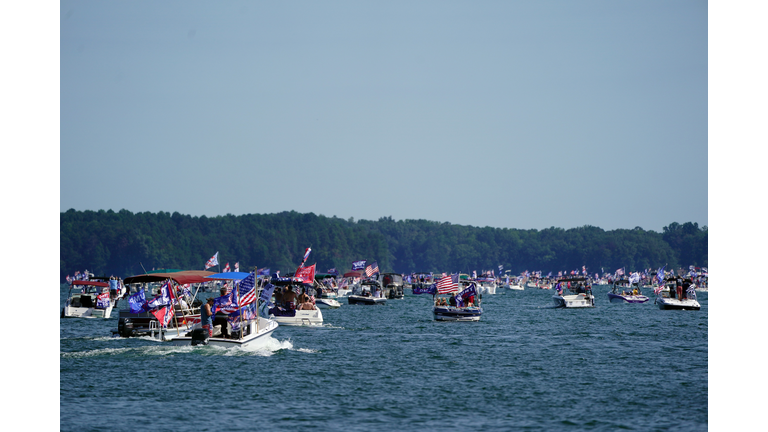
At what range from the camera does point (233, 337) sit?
35000mm

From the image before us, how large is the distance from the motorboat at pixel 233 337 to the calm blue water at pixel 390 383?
0.53m

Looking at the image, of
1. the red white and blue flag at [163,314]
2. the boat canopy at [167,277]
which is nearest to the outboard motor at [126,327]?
the boat canopy at [167,277]

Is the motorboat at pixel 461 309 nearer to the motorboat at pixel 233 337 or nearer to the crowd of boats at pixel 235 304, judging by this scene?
the crowd of boats at pixel 235 304

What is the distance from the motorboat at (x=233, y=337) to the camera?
3428 cm

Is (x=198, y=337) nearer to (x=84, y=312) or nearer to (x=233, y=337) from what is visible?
(x=233, y=337)

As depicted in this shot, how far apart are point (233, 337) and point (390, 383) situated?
8.31 metres

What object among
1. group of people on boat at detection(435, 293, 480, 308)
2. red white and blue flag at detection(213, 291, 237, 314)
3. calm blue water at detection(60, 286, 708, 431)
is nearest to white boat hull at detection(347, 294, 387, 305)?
group of people on boat at detection(435, 293, 480, 308)

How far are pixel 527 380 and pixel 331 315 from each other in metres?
41.5

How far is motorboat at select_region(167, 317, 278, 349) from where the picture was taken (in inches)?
1350

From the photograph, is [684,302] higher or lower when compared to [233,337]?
lower

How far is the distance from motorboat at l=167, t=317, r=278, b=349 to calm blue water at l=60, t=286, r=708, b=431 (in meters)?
0.53

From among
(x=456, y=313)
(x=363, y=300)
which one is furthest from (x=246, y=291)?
(x=363, y=300)

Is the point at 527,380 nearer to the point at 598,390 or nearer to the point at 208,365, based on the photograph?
the point at 598,390

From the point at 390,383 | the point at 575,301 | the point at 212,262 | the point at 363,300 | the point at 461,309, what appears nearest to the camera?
the point at 390,383
